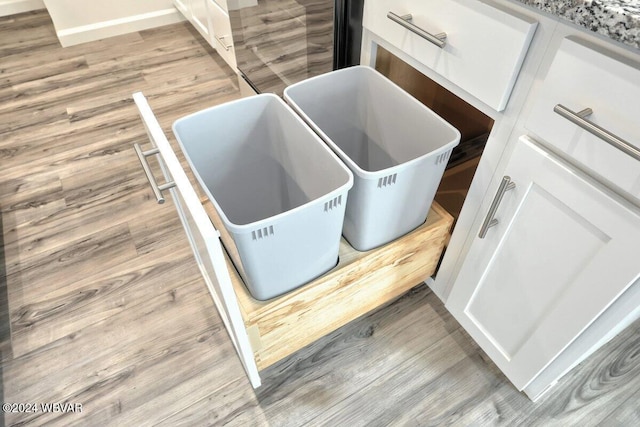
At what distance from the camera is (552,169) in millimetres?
659

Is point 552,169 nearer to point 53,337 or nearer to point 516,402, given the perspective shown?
point 516,402

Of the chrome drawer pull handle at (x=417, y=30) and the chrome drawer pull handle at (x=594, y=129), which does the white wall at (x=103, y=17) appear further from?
the chrome drawer pull handle at (x=594, y=129)

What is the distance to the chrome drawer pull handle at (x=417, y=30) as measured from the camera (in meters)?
0.75

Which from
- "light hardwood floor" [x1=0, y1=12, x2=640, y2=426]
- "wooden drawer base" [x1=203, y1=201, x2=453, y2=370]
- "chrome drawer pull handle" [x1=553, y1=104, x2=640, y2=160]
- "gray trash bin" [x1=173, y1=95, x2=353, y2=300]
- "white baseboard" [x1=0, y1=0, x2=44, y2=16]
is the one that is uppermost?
"chrome drawer pull handle" [x1=553, y1=104, x2=640, y2=160]

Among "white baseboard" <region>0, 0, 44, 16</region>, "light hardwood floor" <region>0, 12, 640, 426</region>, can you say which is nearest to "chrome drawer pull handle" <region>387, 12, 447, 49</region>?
"light hardwood floor" <region>0, 12, 640, 426</region>

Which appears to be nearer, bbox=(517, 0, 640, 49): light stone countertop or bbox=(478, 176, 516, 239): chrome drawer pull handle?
bbox=(517, 0, 640, 49): light stone countertop

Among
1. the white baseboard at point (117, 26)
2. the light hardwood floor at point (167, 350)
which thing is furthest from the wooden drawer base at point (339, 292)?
the white baseboard at point (117, 26)

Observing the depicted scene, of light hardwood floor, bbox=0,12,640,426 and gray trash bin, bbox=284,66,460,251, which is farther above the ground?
gray trash bin, bbox=284,66,460,251

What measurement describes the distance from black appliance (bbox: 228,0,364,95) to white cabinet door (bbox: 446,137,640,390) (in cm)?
53

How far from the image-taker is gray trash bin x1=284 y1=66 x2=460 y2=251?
777 mm

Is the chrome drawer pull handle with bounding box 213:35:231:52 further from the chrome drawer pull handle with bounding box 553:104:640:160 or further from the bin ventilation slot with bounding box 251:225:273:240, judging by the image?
the chrome drawer pull handle with bounding box 553:104:640:160

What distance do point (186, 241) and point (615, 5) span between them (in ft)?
4.06

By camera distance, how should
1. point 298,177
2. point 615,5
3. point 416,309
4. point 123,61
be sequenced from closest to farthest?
point 615,5, point 298,177, point 416,309, point 123,61

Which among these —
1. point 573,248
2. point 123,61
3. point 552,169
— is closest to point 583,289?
point 573,248
